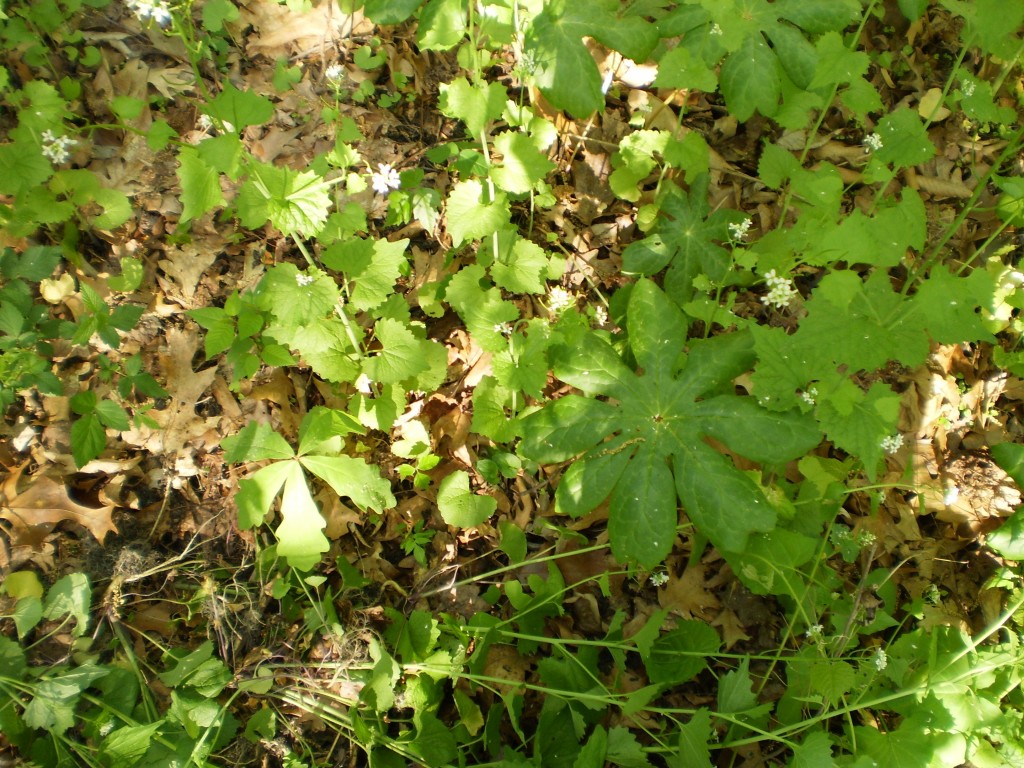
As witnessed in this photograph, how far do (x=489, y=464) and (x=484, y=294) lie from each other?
74 centimetres

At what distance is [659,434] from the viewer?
258 cm

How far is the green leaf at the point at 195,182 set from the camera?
6.66ft

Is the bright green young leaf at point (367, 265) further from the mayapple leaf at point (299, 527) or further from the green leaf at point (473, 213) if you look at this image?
the mayapple leaf at point (299, 527)

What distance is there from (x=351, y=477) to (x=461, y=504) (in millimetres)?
464

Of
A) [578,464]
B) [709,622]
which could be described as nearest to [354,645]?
[578,464]

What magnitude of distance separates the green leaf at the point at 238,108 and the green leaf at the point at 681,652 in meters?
2.35

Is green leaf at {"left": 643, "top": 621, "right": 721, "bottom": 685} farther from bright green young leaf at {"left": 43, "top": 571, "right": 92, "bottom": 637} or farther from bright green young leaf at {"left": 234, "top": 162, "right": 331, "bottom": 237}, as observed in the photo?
bright green young leaf at {"left": 43, "top": 571, "right": 92, "bottom": 637}

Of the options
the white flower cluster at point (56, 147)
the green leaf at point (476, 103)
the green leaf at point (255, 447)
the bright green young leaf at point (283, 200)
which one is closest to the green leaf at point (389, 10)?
the green leaf at point (476, 103)

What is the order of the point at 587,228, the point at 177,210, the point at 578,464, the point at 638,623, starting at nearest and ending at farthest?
the point at 578,464 → the point at 638,623 → the point at 177,210 → the point at 587,228

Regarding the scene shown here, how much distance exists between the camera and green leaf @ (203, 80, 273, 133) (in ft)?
6.81

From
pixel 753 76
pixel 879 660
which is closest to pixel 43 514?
pixel 879 660

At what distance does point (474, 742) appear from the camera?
2.43 metres

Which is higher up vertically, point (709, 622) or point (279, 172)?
point (279, 172)

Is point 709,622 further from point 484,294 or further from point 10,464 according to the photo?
point 10,464
